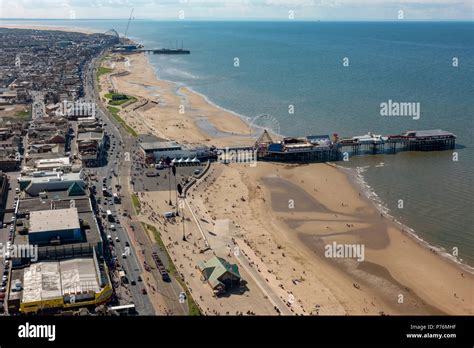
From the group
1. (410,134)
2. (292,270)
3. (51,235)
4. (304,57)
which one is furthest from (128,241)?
(304,57)

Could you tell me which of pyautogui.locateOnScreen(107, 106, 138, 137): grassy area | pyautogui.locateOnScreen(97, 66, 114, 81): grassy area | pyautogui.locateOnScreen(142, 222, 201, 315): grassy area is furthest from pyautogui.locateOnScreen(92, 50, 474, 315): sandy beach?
pyautogui.locateOnScreen(97, 66, 114, 81): grassy area

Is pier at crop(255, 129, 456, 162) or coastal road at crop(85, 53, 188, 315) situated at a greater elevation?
pier at crop(255, 129, 456, 162)

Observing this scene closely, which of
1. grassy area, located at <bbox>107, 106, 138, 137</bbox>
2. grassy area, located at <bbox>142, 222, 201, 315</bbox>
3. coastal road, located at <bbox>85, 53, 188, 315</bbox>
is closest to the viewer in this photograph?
grassy area, located at <bbox>142, 222, 201, 315</bbox>

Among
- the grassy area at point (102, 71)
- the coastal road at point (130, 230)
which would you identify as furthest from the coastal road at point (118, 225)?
the grassy area at point (102, 71)

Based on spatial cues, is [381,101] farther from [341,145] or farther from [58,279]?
[58,279]

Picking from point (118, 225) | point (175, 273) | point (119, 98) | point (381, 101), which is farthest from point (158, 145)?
point (381, 101)

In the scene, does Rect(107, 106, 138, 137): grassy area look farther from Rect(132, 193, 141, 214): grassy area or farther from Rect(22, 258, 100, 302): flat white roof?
Rect(22, 258, 100, 302): flat white roof

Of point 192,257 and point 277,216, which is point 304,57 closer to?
point 277,216
